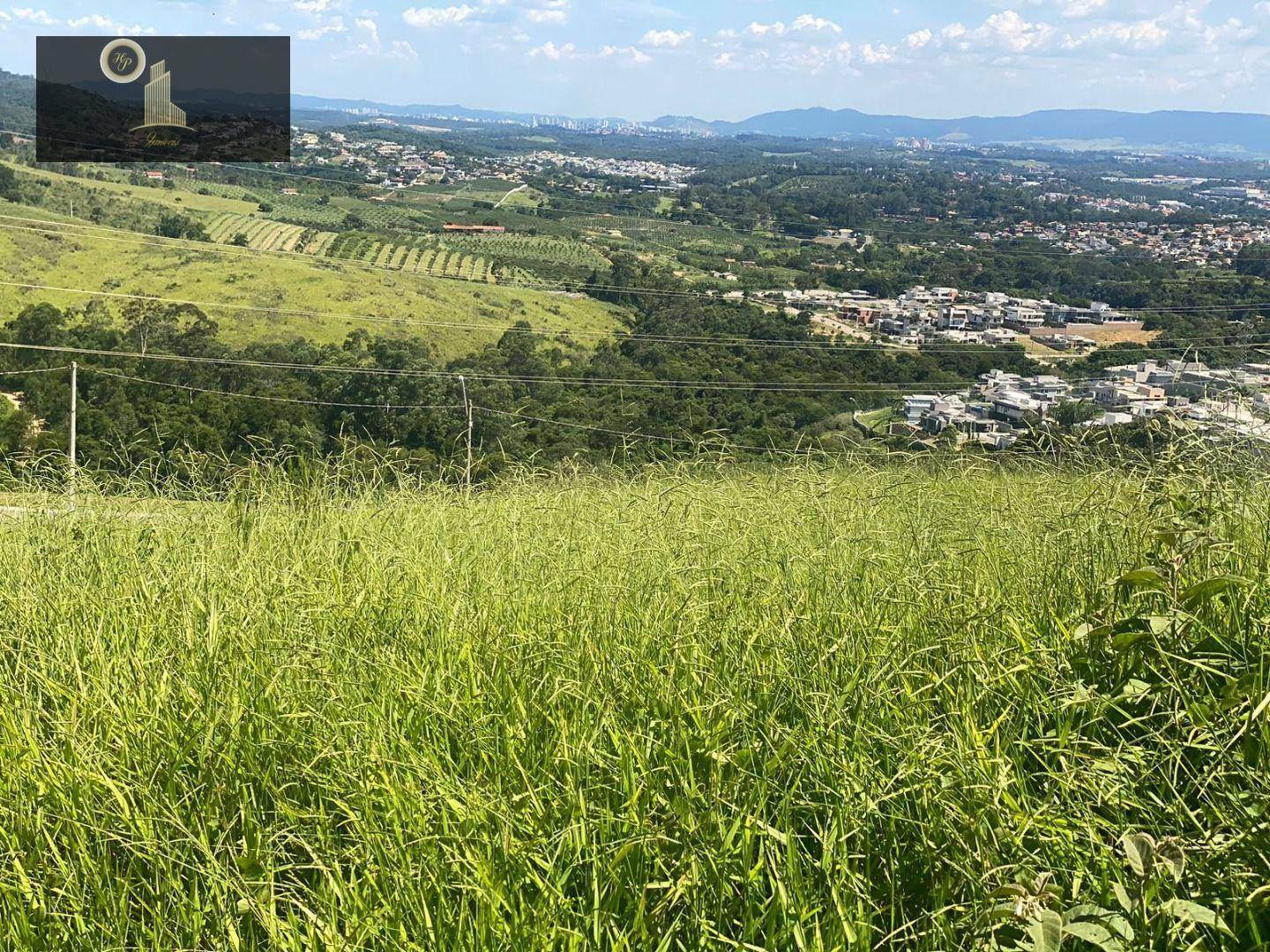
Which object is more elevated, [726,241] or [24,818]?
[726,241]

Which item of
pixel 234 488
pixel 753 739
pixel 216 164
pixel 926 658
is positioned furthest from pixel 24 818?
pixel 216 164

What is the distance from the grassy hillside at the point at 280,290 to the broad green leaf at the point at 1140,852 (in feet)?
115

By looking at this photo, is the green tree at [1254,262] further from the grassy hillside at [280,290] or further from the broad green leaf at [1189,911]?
the broad green leaf at [1189,911]

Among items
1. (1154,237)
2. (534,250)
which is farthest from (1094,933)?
(1154,237)

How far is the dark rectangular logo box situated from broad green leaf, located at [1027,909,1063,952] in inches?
1340

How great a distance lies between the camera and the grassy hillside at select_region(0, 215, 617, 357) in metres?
37.9

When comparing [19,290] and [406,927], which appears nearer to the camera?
[406,927]

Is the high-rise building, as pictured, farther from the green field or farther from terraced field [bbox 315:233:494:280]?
terraced field [bbox 315:233:494:280]

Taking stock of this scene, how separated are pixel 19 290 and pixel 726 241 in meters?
42.9

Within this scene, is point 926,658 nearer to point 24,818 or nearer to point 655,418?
point 24,818

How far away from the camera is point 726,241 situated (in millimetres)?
67750

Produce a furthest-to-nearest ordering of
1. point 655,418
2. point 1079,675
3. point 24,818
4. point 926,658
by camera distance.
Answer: point 655,418 → point 926,658 → point 1079,675 → point 24,818
